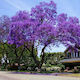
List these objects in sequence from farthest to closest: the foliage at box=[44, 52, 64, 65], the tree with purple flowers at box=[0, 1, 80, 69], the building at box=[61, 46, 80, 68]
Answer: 1. the foliage at box=[44, 52, 64, 65]
2. the building at box=[61, 46, 80, 68]
3. the tree with purple flowers at box=[0, 1, 80, 69]

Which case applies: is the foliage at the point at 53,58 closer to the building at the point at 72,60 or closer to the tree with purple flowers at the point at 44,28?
the building at the point at 72,60

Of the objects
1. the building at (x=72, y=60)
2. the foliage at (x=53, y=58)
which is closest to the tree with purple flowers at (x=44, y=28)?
the building at (x=72, y=60)

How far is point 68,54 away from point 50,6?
15.2 meters

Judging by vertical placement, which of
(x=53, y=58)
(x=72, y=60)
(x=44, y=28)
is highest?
(x=44, y=28)

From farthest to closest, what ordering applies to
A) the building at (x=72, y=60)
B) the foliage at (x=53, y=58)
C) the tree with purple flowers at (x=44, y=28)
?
the foliage at (x=53, y=58) → the building at (x=72, y=60) → the tree with purple flowers at (x=44, y=28)

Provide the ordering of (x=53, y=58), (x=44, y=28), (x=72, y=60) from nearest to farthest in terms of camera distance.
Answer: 1. (x=44, y=28)
2. (x=72, y=60)
3. (x=53, y=58)

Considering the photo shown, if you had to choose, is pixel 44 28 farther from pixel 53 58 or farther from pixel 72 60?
pixel 53 58

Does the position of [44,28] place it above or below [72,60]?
above

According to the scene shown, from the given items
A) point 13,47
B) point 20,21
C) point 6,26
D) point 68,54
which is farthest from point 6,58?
point 20,21

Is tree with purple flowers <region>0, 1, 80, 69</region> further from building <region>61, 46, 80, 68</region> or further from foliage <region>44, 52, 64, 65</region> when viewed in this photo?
foliage <region>44, 52, 64, 65</region>

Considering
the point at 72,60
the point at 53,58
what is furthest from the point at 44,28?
the point at 53,58

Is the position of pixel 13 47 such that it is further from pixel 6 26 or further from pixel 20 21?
pixel 20 21

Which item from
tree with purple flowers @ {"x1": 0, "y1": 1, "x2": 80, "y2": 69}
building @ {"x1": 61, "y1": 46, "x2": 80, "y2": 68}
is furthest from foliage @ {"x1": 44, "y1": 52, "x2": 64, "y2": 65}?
tree with purple flowers @ {"x1": 0, "y1": 1, "x2": 80, "y2": 69}

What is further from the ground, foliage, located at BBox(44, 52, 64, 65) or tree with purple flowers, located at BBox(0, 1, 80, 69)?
tree with purple flowers, located at BBox(0, 1, 80, 69)
